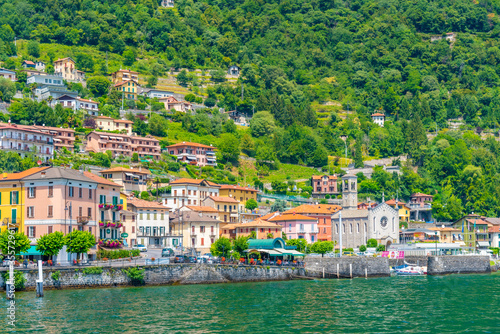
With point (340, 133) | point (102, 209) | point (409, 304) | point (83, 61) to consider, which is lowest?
point (409, 304)

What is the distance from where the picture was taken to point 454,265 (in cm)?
9412

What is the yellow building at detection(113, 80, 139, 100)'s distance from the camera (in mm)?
177038

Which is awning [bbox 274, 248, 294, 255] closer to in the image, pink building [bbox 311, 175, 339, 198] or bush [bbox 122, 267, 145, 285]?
bush [bbox 122, 267, 145, 285]

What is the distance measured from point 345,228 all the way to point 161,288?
5358 cm

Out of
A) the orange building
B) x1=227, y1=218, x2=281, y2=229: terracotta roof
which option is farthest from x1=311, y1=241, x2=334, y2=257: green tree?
the orange building

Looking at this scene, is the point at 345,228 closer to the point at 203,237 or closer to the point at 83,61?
the point at 203,237

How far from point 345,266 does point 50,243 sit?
3488 cm

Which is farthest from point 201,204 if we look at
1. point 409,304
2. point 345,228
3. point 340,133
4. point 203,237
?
point 340,133

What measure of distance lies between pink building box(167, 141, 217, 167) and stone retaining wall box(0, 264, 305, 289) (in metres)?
68.6

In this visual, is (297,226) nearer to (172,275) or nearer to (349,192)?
(349,192)

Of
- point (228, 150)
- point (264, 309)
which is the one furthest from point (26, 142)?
point (264, 309)

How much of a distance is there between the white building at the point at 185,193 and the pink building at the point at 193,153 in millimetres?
24799

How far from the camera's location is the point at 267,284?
74.3m

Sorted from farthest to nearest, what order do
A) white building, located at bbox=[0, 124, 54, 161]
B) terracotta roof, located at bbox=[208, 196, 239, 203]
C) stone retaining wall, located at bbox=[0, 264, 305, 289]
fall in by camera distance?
white building, located at bbox=[0, 124, 54, 161] < terracotta roof, located at bbox=[208, 196, 239, 203] < stone retaining wall, located at bbox=[0, 264, 305, 289]
